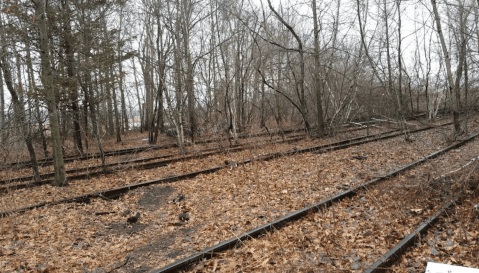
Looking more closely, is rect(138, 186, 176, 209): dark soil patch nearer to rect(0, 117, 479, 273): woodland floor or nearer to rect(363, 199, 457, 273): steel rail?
rect(0, 117, 479, 273): woodland floor

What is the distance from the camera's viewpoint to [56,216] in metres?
7.00

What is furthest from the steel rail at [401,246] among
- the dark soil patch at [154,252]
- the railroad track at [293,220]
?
the dark soil patch at [154,252]

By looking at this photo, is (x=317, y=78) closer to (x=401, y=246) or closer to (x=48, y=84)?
(x=48, y=84)

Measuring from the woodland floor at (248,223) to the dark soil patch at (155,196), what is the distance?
3 centimetres

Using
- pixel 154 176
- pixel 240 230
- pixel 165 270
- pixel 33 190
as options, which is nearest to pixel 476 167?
pixel 240 230

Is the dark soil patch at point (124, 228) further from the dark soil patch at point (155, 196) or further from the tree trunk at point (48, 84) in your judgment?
the tree trunk at point (48, 84)

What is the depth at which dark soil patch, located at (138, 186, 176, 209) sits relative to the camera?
7.95m

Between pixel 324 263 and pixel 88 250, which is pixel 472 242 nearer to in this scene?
pixel 324 263

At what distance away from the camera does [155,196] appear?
27.8 ft

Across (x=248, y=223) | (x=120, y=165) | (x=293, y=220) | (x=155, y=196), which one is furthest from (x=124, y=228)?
(x=120, y=165)

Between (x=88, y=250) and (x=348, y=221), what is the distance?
15.7 feet

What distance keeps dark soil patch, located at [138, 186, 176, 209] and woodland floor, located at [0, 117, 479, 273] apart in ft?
0.09

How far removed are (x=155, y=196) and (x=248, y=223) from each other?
10.9 ft

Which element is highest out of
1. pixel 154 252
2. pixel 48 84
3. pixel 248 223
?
pixel 48 84
